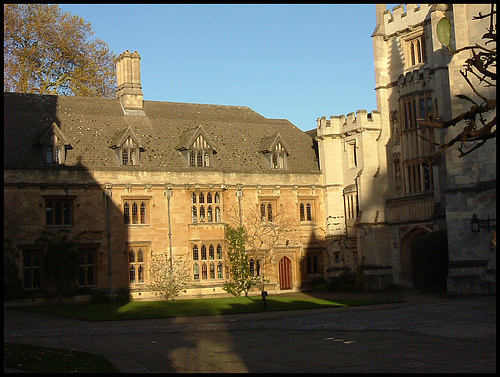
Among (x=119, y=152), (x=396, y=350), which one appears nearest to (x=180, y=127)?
(x=119, y=152)

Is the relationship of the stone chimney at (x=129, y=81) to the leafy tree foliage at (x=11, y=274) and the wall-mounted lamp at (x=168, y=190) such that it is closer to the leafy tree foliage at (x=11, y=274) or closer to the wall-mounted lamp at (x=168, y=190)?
the wall-mounted lamp at (x=168, y=190)

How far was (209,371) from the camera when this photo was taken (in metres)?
13.8

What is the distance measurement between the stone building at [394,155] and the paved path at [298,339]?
35.6ft

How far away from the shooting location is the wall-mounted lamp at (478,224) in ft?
102

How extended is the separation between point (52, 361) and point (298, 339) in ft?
21.7

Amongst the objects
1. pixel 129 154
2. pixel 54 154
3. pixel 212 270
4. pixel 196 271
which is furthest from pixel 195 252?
pixel 54 154

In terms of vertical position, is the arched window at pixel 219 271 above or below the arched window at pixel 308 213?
below

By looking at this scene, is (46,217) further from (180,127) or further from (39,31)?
(39,31)

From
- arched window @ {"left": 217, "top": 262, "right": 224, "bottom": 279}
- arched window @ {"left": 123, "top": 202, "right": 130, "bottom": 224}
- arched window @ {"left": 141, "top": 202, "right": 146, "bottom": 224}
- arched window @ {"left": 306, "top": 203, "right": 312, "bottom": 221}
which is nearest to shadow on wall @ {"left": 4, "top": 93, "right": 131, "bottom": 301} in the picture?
arched window @ {"left": 123, "top": 202, "right": 130, "bottom": 224}

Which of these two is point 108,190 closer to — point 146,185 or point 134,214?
point 134,214

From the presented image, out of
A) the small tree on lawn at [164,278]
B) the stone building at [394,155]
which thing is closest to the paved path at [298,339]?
the small tree on lawn at [164,278]

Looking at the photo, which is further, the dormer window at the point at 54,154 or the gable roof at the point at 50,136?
the dormer window at the point at 54,154

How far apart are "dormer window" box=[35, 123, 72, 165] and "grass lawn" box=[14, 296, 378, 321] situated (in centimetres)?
709

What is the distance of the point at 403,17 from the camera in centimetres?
4072
